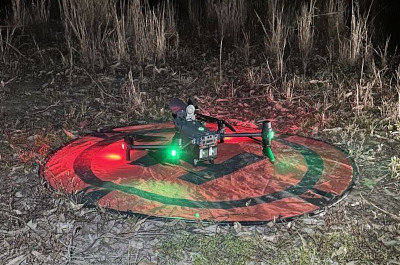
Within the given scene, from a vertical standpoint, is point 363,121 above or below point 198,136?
below

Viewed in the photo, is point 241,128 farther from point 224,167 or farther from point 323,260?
point 323,260

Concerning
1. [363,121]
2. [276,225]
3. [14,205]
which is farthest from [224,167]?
[363,121]

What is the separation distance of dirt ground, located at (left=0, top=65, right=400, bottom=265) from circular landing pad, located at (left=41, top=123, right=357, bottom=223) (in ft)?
0.28

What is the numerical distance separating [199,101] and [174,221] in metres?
2.36

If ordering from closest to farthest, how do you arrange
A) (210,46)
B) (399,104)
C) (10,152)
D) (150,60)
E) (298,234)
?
(298,234) < (10,152) < (399,104) < (150,60) < (210,46)

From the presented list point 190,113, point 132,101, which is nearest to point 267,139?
point 190,113

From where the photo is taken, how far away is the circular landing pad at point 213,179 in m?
3.22

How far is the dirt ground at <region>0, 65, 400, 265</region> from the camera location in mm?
2883

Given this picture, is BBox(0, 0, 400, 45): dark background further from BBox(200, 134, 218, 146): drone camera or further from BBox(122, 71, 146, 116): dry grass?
BBox(200, 134, 218, 146): drone camera

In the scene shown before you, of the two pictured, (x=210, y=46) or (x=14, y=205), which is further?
(x=210, y=46)

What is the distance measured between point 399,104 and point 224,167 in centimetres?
187

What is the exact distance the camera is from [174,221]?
3.12 meters

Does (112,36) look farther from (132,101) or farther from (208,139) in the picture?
(208,139)

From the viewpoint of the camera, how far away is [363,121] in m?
4.73
